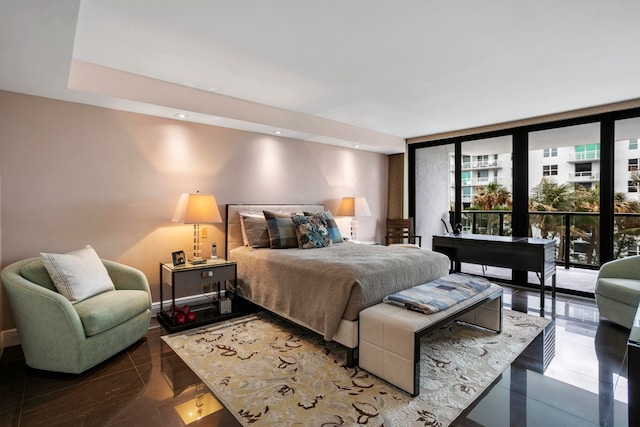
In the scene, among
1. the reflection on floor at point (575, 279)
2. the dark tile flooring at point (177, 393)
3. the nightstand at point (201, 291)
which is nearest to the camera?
the dark tile flooring at point (177, 393)

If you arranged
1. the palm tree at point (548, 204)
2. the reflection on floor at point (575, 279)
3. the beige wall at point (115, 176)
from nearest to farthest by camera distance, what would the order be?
the beige wall at point (115, 176), the reflection on floor at point (575, 279), the palm tree at point (548, 204)

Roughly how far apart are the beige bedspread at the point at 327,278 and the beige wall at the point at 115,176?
98 cm

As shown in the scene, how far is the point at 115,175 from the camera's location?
347 centimetres

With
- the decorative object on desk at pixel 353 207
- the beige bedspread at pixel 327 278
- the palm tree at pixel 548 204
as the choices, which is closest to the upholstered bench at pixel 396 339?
the beige bedspread at pixel 327 278

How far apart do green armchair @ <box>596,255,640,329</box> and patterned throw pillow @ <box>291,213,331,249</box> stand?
2.97 m

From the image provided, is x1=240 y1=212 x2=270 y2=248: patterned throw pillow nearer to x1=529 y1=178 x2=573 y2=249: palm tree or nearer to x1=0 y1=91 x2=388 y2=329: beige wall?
x1=0 y1=91 x2=388 y2=329: beige wall

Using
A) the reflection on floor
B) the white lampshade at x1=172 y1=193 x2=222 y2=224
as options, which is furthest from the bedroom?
the reflection on floor

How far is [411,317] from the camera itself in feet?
7.63

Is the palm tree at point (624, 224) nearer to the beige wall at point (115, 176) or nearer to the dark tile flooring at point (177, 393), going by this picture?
the dark tile flooring at point (177, 393)

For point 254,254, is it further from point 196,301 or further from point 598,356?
point 598,356

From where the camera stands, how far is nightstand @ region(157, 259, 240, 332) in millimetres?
3346

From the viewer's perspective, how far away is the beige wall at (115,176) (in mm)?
2973

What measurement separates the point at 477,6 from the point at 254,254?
9.82ft

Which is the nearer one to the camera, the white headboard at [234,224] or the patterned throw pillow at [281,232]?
the patterned throw pillow at [281,232]
